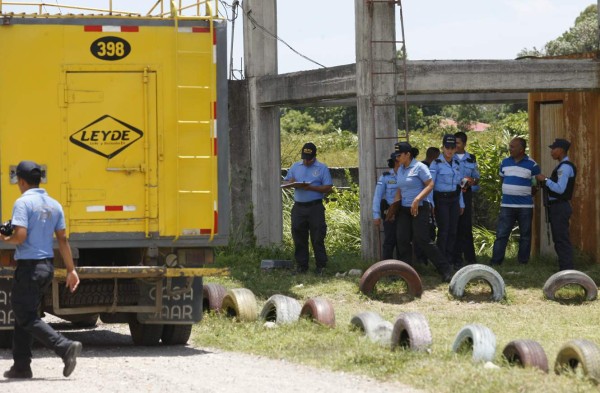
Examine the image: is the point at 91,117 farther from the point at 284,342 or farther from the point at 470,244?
the point at 470,244

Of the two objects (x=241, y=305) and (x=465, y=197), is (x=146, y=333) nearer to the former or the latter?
(x=241, y=305)

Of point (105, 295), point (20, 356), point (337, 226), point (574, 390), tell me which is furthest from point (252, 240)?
point (574, 390)

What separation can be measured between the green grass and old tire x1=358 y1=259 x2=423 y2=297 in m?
0.14

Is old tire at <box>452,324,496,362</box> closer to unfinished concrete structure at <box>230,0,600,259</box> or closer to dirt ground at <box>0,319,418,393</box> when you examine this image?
dirt ground at <box>0,319,418,393</box>

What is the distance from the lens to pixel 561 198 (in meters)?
16.8

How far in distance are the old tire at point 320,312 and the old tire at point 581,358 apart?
10.3ft

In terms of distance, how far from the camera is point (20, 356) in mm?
9930

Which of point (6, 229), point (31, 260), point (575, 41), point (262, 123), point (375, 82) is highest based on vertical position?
point (575, 41)

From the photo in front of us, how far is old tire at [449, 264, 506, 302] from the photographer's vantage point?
49.5ft

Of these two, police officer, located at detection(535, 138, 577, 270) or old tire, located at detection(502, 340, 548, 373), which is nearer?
old tire, located at detection(502, 340, 548, 373)

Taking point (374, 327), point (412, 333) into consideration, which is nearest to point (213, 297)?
point (374, 327)

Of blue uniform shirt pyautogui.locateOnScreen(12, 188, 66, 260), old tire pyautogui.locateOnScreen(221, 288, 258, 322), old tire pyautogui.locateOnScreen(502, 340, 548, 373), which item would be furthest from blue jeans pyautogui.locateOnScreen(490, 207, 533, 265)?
blue uniform shirt pyautogui.locateOnScreen(12, 188, 66, 260)

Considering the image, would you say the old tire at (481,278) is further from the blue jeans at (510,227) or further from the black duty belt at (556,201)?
the blue jeans at (510,227)

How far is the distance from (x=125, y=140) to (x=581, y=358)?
15.0 ft
